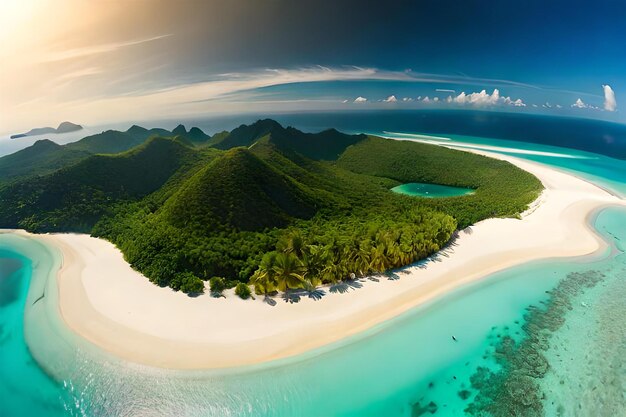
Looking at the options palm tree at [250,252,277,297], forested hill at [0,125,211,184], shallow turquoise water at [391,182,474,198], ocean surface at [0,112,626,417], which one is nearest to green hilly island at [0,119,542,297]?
palm tree at [250,252,277,297]

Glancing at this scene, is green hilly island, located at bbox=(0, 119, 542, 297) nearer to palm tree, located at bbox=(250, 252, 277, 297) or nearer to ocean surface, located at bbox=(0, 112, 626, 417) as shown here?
palm tree, located at bbox=(250, 252, 277, 297)

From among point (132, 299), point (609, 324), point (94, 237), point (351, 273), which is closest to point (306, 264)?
point (351, 273)

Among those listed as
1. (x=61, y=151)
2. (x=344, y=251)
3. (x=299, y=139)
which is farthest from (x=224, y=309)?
(x=61, y=151)

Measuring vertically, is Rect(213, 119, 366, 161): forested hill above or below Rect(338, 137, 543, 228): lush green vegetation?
above

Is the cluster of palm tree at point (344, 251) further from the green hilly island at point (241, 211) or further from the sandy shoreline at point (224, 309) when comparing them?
the sandy shoreline at point (224, 309)

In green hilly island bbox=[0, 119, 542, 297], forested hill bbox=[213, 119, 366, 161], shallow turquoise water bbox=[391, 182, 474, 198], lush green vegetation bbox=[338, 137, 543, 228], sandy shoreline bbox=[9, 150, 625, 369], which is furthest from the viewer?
forested hill bbox=[213, 119, 366, 161]

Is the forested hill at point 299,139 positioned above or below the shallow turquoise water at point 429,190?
above

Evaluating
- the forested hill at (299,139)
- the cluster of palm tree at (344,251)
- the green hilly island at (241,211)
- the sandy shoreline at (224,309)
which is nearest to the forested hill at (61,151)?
the green hilly island at (241,211)
